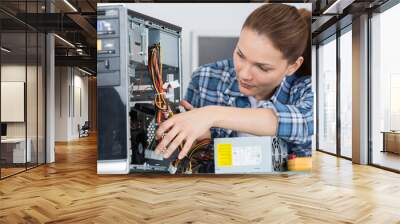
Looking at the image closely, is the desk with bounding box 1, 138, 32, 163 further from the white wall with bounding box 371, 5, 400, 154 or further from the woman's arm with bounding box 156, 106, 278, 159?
the white wall with bounding box 371, 5, 400, 154

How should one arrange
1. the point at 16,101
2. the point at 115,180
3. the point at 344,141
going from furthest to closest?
the point at 344,141 → the point at 16,101 → the point at 115,180

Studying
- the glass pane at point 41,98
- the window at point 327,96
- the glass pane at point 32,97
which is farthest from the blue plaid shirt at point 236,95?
the window at point 327,96

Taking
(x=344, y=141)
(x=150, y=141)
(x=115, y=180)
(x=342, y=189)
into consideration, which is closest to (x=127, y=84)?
(x=150, y=141)

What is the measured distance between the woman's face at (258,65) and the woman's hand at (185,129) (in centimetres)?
68

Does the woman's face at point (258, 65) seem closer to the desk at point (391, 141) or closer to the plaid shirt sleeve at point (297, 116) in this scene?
the plaid shirt sleeve at point (297, 116)

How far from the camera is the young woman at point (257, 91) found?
5246 mm

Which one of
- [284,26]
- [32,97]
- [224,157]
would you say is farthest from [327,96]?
[32,97]

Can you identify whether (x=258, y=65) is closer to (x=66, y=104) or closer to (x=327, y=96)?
(x=327, y=96)

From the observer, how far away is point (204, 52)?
18.0 feet

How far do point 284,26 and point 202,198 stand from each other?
269 cm

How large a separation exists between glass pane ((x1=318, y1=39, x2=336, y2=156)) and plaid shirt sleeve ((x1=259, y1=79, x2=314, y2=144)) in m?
3.26

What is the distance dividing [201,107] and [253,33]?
124 centimetres

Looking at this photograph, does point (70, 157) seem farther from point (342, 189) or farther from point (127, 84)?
point (342, 189)

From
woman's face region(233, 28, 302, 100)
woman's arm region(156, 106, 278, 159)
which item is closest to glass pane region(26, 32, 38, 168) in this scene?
woman's arm region(156, 106, 278, 159)
